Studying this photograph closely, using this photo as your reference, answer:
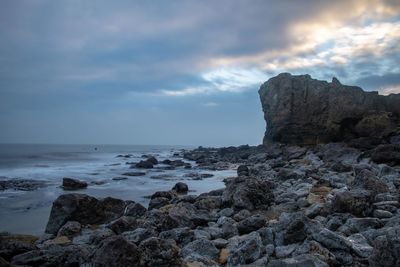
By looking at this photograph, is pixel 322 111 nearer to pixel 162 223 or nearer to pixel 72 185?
pixel 72 185

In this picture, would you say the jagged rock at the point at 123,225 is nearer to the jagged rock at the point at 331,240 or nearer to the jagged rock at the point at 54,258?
the jagged rock at the point at 54,258

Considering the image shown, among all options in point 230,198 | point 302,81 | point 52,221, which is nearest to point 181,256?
point 230,198

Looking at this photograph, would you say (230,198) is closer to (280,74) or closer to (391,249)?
(391,249)

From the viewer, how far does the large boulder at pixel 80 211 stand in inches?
486

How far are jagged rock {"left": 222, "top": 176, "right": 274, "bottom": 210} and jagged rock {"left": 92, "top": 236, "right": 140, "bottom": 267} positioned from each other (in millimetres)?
6574

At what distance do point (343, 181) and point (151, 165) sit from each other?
31.1 meters

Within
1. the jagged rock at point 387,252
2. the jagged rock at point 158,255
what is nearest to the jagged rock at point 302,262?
the jagged rock at point 387,252

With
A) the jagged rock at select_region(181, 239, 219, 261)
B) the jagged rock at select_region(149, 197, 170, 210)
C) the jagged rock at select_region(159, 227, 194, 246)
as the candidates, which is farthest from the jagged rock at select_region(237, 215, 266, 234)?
the jagged rock at select_region(149, 197, 170, 210)

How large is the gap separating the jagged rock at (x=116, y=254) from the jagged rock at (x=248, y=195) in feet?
21.6

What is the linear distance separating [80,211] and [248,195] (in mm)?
5856

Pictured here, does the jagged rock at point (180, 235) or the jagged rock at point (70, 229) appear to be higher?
the jagged rock at point (180, 235)

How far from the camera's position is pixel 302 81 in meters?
48.6

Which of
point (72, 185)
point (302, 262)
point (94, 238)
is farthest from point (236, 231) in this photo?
point (72, 185)

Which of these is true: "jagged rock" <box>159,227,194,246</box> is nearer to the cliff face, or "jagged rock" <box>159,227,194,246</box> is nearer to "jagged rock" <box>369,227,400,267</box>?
"jagged rock" <box>369,227,400,267</box>
